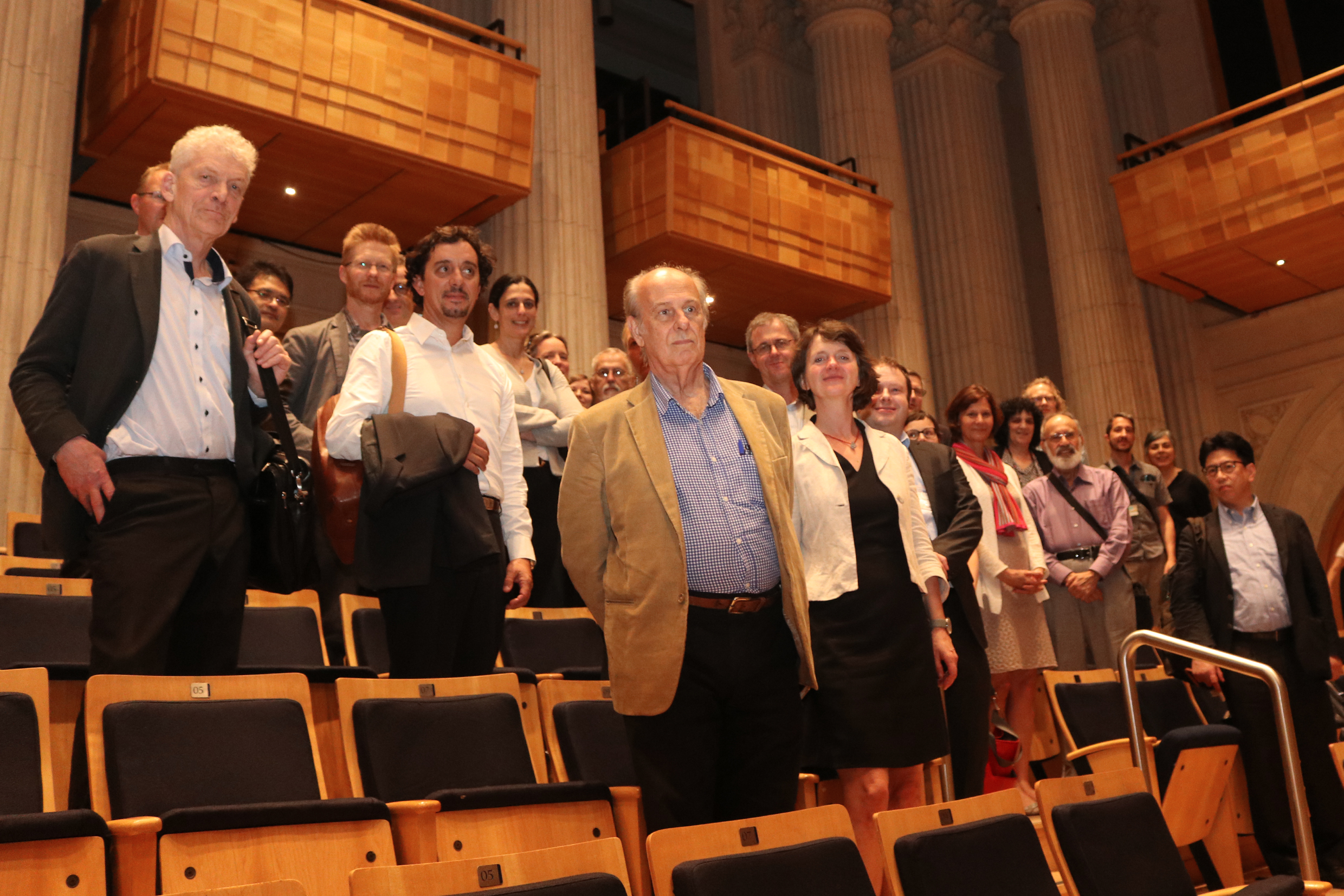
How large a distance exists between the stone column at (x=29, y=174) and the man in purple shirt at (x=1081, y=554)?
4097 millimetres

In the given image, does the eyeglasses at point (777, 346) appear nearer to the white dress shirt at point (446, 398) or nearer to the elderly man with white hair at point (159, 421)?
the white dress shirt at point (446, 398)

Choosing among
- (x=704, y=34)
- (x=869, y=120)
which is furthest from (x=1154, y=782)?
(x=704, y=34)

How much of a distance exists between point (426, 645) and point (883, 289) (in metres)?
7.06

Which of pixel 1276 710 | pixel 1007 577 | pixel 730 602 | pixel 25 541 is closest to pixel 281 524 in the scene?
pixel 730 602

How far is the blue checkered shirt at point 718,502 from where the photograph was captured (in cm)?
196

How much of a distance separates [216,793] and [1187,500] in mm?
5377

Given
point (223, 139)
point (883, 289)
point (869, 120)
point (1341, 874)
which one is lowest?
point (1341, 874)

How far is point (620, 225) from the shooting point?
788 cm

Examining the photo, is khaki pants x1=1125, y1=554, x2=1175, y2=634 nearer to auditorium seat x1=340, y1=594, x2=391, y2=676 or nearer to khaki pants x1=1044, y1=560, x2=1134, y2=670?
khaki pants x1=1044, y1=560, x2=1134, y2=670

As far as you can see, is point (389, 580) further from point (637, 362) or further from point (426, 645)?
point (637, 362)

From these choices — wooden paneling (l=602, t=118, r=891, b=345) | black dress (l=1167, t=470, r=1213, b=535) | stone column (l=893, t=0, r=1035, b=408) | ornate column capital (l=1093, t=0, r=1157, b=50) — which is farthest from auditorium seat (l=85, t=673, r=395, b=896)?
ornate column capital (l=1093, t=0, r=1157, b=50)

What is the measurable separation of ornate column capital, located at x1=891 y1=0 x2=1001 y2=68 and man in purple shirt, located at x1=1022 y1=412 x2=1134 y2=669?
7.08 meters

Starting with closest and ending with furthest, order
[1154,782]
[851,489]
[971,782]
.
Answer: [851,489] → [971,782] → [1154,782]

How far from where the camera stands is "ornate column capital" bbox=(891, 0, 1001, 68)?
10.5m
